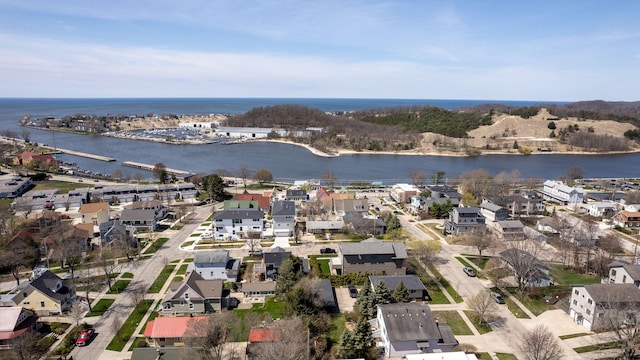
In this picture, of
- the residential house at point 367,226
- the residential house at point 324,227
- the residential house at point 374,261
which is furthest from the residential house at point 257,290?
the residential house at point 367,226

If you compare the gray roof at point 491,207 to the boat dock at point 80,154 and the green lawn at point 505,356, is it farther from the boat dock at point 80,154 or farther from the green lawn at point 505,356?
the boat dock at point 80,154

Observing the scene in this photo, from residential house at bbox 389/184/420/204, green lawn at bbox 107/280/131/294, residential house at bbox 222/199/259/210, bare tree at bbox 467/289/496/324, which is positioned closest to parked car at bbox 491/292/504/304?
bare tree at bbox 467/289/496/324

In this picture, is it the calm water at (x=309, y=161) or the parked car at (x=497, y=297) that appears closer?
the parked car at (x=497, y=297)

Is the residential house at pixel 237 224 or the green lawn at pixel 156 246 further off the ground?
the residential house at pixel 237 224

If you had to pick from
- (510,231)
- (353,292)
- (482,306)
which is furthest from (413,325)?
(510,231)

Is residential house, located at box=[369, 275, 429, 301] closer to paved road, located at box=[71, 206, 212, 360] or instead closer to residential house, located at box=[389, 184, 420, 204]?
paved road, located at box=[71, 206, 212, 360]

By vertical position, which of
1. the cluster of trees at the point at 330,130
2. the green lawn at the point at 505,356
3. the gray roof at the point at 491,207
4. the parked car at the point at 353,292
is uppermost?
the cluster of trees at the point at 330,130
